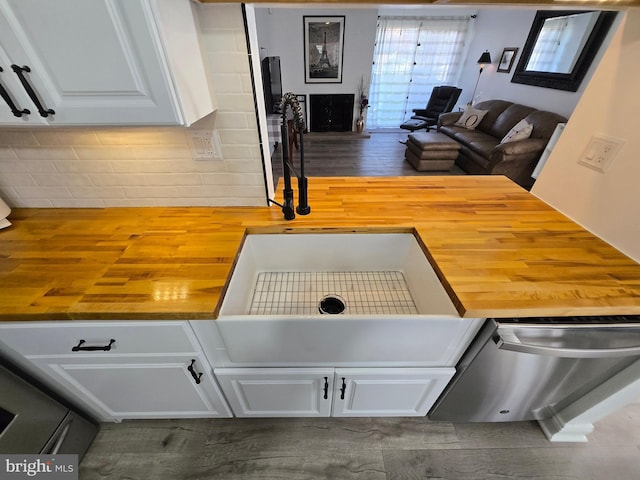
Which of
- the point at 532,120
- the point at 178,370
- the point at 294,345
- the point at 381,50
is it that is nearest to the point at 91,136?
the point at 178,370

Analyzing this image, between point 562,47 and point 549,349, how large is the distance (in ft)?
15.7

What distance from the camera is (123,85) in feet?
2.45

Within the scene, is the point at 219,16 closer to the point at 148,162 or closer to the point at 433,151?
the point at 148,162

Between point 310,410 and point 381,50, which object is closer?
point 310,410

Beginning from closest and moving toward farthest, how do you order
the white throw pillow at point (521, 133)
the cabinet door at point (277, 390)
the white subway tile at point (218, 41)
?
the white subway tile at point (218, 41), the cabinet door at point (277, 390), the white throw pillow at point (521, 133)

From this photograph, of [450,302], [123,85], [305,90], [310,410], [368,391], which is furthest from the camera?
[305,90]

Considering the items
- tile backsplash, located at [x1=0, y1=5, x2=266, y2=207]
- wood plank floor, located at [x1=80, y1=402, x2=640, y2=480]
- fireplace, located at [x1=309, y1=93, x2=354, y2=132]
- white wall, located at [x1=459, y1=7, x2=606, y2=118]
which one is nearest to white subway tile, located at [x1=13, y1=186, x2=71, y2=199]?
tile backsplash, located at [x1=0, y1=5, x2=266, y2=207]

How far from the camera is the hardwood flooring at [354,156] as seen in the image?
429 centimetres

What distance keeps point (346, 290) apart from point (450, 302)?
495 millimetres

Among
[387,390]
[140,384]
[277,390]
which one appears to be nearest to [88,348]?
[140,384]

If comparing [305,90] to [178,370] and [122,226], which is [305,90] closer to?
[122,226]

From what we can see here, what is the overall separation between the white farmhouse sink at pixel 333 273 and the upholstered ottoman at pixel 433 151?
11.2ft

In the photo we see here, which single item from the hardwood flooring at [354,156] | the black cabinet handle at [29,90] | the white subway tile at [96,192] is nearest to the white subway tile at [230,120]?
the black cabinet handle at [29,90]

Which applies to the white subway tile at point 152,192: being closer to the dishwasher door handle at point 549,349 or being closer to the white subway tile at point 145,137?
the white subway tile at point 145,137
